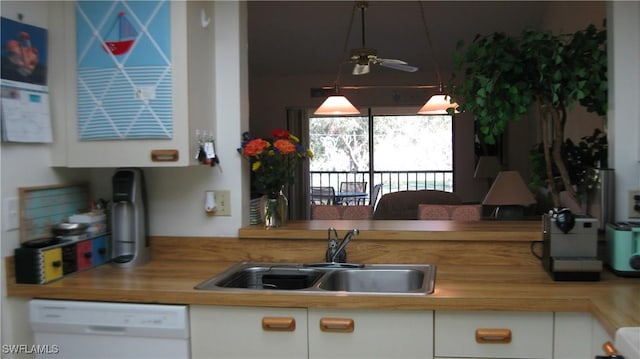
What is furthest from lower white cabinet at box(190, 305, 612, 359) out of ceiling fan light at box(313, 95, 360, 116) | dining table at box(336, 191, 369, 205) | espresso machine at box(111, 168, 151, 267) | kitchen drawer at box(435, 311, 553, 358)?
dining table at box(336, 191, 369, 205)

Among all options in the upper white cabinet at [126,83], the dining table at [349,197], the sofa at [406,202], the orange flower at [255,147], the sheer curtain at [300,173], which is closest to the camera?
the upper white cabinet at [126,83]

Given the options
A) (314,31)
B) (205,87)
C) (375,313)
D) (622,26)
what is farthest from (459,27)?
(375,313)

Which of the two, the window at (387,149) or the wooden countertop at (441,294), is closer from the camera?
the wooden countertop at (441,294)

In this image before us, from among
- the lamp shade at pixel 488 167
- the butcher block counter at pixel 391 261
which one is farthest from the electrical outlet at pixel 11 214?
the lamp shade at pixel 488 167

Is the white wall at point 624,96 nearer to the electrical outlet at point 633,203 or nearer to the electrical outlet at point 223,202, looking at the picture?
the electrical outlet at point 633,203

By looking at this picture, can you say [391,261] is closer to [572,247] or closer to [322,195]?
[572,247]

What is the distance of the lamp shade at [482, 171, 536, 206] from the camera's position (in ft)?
12.9

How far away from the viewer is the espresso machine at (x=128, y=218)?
2.27 m

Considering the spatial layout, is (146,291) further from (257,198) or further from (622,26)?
(622,26)

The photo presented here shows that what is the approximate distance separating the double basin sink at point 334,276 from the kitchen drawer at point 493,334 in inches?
13.8

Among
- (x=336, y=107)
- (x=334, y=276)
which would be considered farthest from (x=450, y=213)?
(x=334, y=276)

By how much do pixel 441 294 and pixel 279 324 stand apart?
1.80 ft

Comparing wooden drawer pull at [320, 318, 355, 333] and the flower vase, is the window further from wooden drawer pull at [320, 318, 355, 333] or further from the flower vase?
wooden drawer pull at [320, 318, 355, 333]

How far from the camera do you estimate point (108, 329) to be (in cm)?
192
